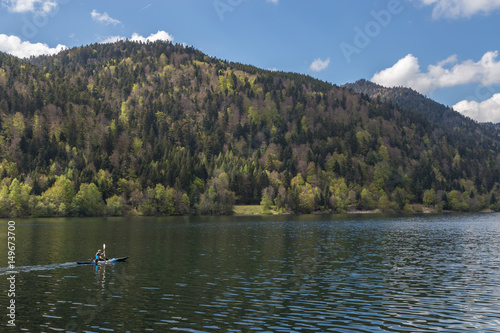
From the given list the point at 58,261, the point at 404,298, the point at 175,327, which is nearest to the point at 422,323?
the point at 404,298

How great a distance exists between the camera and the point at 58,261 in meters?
66.3

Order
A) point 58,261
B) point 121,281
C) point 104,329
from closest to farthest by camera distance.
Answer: point 104,329
point 121,281
point 58,261

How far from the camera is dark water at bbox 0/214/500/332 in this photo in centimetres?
3328

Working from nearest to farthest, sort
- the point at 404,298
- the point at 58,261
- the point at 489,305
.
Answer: the point at 489,305, the point at 404,298, the point at 58,261

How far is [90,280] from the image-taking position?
52125 mm

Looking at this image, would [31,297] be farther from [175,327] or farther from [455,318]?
[455,318]

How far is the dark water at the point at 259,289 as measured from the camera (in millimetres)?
33281

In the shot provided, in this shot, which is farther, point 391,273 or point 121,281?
point 391,273

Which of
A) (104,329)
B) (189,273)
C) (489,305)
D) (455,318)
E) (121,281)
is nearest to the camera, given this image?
(104,329)

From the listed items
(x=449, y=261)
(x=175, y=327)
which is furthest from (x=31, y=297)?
(x=449, y=261)

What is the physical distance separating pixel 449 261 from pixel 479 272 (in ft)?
35.4

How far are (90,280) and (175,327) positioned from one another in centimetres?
2456

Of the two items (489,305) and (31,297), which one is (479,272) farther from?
(31,297)

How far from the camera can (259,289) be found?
45969 millimetres
